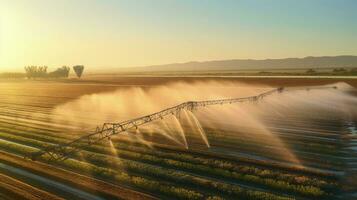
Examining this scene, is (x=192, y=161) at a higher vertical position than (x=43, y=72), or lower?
lower

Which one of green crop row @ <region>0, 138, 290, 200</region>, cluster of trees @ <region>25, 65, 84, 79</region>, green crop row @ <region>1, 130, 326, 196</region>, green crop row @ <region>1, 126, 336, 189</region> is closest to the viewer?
green crop row @ <region>0, 138, 290, 200</region>

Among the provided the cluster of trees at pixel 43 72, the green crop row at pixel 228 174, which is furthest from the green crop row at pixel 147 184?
the cluster of trees at pixel 43 72

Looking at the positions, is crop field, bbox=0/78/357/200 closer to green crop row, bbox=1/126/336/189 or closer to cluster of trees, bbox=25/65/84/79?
green crop row, bbox=1/126/336/189

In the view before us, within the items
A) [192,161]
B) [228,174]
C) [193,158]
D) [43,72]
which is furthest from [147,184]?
[43,72]

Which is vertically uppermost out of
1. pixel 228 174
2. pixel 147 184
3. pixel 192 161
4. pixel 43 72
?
pixel 43 72

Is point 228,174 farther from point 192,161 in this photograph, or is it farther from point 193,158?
point 193,158

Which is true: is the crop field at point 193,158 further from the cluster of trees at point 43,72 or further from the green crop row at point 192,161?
the cluster of trees at point 43,72

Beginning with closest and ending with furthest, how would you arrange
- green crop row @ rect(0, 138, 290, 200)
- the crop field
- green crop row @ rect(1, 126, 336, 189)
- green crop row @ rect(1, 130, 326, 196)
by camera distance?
1. green crop row @ rect(0, 138, 290, 200)
2. green crop row @ rect(1, 130, 326, 196)
3. the crop field
4. green crop row @ rect(1, 126, 336, 189)

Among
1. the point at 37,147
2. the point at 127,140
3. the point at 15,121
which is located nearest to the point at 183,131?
the point at 127,140

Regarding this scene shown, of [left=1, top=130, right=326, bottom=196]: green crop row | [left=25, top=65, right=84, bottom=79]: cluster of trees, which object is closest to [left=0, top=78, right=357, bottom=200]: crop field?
[left=1, top=130, right=326, bottom=196]: green crop row

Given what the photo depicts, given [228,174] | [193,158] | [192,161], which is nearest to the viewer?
[228,174]
